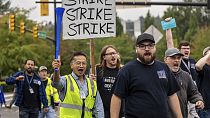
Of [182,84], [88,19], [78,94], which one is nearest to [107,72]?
[88,19]

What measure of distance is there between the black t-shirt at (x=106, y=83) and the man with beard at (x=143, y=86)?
5.46 ft

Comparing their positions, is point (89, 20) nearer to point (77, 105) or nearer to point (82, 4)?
point (82, 4)

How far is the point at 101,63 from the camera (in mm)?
7891

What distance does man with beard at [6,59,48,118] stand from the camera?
1099cm

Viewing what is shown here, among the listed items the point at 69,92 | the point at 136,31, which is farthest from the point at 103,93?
the point at 136,31

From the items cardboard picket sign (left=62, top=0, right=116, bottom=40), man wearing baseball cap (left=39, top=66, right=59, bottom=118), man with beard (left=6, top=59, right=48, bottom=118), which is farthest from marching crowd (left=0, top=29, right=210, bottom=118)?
man wearing baseball cap (left=39, top=66, right=59, bottom=118)

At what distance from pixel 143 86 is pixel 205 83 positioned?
11.2ft

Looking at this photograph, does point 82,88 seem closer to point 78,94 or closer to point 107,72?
point 78,94

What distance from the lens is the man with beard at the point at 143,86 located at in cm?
571

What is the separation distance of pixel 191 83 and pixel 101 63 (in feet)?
4.91

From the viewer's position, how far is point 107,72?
774 centimetres

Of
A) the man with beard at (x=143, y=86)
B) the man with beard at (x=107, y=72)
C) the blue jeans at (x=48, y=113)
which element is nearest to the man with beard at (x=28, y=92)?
the blue jeans at (x=48, y=113)

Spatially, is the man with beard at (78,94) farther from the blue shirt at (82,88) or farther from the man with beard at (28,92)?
the man with beard at (28,92)

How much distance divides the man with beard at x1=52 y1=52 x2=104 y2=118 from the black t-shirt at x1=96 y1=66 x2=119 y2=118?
2.10 feet
